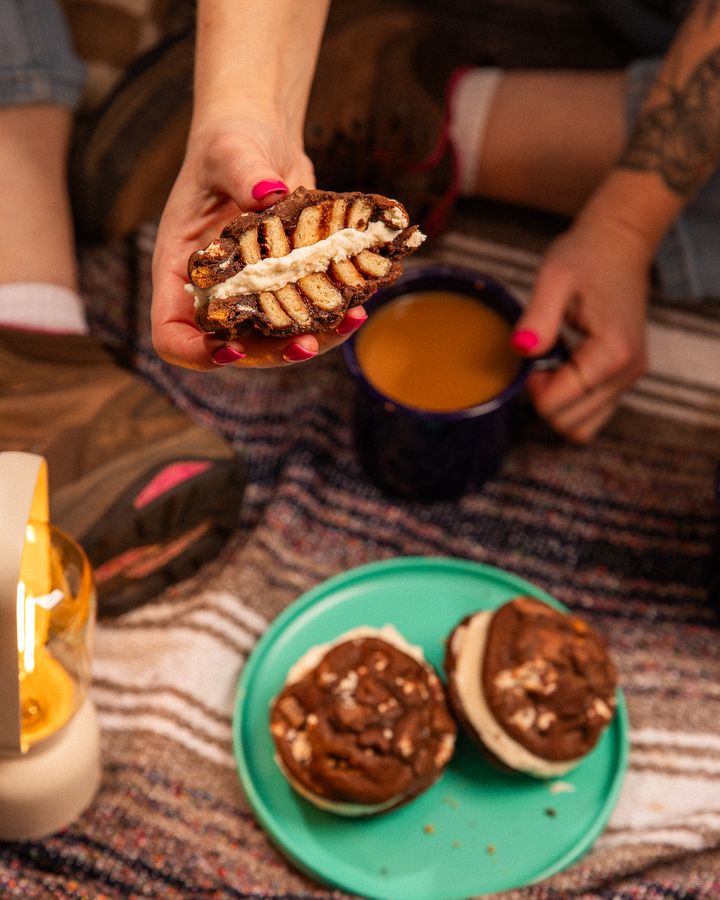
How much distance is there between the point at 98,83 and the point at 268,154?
690 mm

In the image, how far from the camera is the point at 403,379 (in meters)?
0.92

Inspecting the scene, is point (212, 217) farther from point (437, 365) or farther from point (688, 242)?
point (688, 242)

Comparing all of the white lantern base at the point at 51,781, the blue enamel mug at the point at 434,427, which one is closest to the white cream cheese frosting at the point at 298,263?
the blue enamel mug at the point at 434,427

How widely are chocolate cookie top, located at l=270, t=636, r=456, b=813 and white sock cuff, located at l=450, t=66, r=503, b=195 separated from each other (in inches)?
25.4

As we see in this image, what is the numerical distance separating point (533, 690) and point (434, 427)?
0.84 feet

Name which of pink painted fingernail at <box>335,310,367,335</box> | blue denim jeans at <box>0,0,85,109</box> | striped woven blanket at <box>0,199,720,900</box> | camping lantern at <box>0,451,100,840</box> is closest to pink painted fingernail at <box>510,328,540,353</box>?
striped woven blanket at <box>0,199,720,900</box>

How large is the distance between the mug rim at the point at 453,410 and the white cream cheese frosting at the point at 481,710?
19 cm

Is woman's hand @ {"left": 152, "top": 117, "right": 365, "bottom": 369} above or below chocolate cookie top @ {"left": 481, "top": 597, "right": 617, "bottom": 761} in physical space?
above

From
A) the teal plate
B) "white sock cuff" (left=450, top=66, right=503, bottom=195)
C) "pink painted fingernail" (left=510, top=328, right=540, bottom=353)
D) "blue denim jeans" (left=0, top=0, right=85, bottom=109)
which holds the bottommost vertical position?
the teal plate

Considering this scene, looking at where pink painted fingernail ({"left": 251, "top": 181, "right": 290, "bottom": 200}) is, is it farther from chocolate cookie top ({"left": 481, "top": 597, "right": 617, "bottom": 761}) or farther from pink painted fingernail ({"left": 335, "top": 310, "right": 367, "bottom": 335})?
chocolate cookie top ({"left": 481, "top": 597, "right": 617, "bottom": 761})

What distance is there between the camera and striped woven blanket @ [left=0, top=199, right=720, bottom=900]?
832mm

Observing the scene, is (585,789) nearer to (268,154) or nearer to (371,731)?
(371,731)

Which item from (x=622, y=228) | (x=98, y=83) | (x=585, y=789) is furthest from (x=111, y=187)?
(x=585, y=789)

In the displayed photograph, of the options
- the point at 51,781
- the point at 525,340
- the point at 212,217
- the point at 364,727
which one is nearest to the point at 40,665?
the point at 51,781
